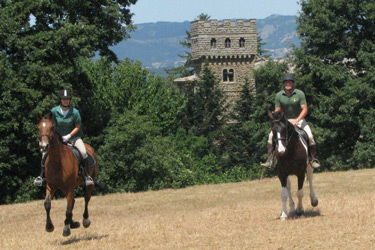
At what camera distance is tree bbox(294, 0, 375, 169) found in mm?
52531

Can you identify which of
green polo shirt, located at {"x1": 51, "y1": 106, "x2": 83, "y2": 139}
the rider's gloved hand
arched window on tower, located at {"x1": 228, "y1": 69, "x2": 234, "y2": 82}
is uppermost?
green polo shirt, located at {"x1": 51, "y1": 106, "x2": 83, "y2": 139}

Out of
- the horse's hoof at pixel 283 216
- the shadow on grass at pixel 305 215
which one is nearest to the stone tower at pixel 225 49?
the shadow on grass at pixel 305 215

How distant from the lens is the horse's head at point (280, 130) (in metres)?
15.3

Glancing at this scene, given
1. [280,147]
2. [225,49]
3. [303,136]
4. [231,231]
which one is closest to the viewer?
[231,231]

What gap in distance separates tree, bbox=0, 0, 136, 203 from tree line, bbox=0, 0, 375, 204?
0.22ft

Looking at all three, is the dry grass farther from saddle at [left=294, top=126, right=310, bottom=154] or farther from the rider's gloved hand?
the rider's gloved hand

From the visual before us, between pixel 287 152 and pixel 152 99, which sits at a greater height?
pixel 287 152

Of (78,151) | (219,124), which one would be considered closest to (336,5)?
(219,124)

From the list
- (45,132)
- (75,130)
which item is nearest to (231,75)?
(75,130)

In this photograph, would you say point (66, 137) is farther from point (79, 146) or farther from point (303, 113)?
point (303, 113)

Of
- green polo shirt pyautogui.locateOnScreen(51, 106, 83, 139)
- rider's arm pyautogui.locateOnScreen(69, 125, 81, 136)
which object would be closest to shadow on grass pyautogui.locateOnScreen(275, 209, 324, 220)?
rider's arm pyautogui.locateOnScreen(69, 125, 81, 136)

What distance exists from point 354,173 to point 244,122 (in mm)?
36971

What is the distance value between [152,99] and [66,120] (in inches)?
2021

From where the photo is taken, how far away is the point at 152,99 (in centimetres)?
6638
